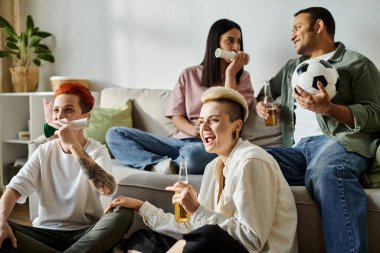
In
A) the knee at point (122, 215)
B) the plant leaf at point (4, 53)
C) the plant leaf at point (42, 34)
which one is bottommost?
the knee at point (122, 215)

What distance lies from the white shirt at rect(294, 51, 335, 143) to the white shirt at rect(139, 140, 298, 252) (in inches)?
29.2

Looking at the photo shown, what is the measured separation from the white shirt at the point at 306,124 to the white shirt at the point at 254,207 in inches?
29.2

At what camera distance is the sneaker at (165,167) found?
220cm

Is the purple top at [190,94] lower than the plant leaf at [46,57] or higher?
lower

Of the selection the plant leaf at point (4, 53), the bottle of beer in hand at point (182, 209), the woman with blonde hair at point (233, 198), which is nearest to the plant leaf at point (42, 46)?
the plant leaf at point (4, 53)

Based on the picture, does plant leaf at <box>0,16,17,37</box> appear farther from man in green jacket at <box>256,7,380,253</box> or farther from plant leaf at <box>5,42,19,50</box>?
man in green jacket at <box>256,7,380,253</box>

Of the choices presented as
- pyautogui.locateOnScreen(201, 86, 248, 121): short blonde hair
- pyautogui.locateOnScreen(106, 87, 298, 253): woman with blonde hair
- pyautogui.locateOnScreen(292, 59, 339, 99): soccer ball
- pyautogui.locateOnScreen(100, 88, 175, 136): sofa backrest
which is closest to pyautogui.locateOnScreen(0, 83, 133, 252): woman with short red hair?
pyautogui.locateOnScreen(106, 87, 298, 253): woman with blonde hair

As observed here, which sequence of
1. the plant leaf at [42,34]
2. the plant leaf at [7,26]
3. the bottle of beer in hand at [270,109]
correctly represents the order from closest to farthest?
the bottle of beer in hand at [270,109] < the plant leaf at [7,26] < the plant leaf at [42,34]

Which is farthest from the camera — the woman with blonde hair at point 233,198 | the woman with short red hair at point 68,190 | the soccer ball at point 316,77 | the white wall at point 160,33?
the white wall at point 160,33

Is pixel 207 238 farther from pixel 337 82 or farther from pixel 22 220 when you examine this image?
pixel 22 220

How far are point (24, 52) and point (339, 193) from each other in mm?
2939

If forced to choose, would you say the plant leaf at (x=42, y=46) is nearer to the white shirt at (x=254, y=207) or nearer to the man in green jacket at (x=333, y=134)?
the man in green jacket at (x=333, y=134)

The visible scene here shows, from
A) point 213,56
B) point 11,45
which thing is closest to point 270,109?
point 213,56

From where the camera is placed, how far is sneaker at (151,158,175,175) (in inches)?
86.8
